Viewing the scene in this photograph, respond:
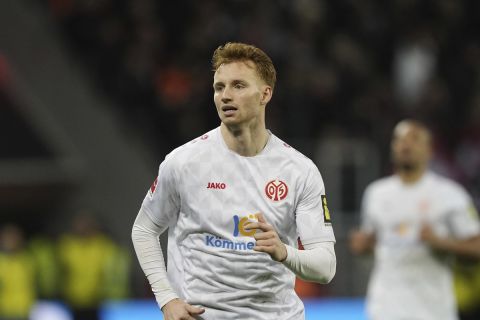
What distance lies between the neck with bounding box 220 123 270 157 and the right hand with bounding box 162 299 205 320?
72 cm

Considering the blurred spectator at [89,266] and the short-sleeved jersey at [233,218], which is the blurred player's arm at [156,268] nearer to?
the short-sleeved jersey at [233,218]

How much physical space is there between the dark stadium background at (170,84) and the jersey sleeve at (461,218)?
20.1 feet

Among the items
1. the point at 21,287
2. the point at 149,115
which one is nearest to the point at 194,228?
the point at 21,287

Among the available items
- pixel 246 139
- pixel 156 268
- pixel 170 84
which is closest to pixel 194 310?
pixel 156 268

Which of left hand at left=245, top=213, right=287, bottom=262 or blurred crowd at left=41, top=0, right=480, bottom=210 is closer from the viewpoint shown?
left hand at left=245, top=213, right=287, bottom=262

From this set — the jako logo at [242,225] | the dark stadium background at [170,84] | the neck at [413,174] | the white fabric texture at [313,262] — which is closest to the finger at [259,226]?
the white fabric texture at [313,262]

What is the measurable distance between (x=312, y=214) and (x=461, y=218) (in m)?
2.72

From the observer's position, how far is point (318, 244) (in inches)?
171

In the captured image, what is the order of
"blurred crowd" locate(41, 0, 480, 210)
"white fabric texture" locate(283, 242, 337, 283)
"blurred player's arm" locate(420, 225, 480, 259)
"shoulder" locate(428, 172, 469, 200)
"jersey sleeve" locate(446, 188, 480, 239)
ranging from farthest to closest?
"blurred crowd" locate(41, 0, 480, 210), "shoulder" locate(428, 172, 469, 200), "jersey sleeve" locate(446, 188, 480, 239), "blurred player's arm" locate(420, 225, 480, 259), "white fabric texture" locate(283, 242, 337, 283)

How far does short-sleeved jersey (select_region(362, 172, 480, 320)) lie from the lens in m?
6.71

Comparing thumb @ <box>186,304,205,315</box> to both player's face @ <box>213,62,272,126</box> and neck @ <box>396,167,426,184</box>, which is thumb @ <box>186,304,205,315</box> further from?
neck @ <box>396,167,426,184</box>

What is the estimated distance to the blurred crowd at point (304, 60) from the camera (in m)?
13.5

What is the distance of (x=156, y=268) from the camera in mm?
4449

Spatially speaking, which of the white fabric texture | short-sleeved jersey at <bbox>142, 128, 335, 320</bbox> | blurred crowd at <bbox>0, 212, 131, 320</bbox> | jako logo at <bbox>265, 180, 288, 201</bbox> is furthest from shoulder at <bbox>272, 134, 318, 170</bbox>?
blurred crowd at <bbox>0, 212, 131, 320</bbox>
